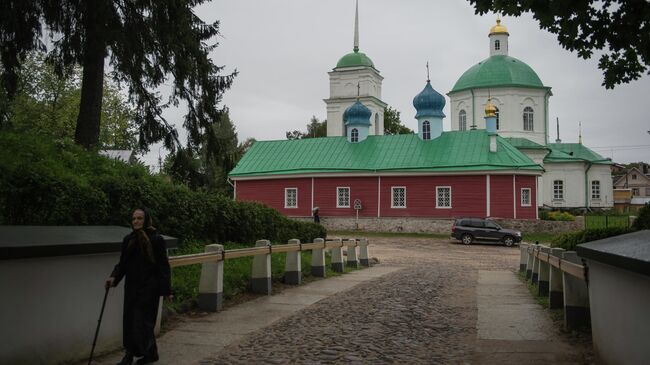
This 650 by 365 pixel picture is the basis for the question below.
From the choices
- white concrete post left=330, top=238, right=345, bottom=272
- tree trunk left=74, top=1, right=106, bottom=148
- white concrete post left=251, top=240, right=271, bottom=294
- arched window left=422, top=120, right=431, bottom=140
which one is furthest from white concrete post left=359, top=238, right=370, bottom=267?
arched window left=422, top=120, right=431, bottom=140

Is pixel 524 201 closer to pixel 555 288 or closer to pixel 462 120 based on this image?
pixel 462 120

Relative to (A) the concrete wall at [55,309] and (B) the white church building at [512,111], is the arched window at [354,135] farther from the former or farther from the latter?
(A) the concrete wall at [55,309]

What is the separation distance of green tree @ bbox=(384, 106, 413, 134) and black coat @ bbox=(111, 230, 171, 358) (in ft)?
218

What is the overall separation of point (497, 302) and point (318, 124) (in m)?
69.5

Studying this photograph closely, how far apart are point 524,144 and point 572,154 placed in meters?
8.78

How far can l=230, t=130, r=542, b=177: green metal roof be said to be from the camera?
129 ft

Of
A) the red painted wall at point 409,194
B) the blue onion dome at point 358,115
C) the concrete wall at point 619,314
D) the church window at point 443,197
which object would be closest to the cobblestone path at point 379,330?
the concrete wall at point 619,314

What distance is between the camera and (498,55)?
187 feet

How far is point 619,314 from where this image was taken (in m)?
5.32

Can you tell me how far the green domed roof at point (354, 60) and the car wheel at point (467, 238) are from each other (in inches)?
1077

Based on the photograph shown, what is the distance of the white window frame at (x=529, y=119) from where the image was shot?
177 feet

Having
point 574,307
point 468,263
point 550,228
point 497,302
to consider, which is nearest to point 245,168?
point 550,228

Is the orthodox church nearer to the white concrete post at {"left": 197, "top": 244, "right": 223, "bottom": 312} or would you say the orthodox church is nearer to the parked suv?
Answer: the parked suv

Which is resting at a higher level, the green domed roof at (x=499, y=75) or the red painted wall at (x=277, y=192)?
the green domed roof at (x=499, y=75)
